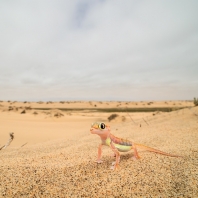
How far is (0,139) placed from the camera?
8102 mm

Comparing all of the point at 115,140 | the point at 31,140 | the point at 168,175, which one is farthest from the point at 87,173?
the point at 31,140

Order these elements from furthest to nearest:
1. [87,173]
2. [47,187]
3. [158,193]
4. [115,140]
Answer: [115,140] < [87,173] < [47,187] < [158,193]

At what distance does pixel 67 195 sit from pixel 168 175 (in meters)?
1.31

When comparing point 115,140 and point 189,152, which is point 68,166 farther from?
point 189,152

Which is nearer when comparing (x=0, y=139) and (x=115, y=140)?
(x=115, y=140)

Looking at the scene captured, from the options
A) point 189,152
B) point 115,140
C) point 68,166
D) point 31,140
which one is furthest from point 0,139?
point 189,152

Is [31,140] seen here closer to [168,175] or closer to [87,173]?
[87,173]

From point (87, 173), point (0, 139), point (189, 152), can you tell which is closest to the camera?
point (87, 173)

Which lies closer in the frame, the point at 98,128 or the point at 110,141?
the point at 98,128

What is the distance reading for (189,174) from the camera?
2.40m

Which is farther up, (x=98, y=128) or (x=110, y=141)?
(x=98, y=128)

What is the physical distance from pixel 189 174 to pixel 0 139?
796 centimetres

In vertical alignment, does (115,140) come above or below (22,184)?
above

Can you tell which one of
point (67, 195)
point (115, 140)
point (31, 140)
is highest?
point (115, 140)
